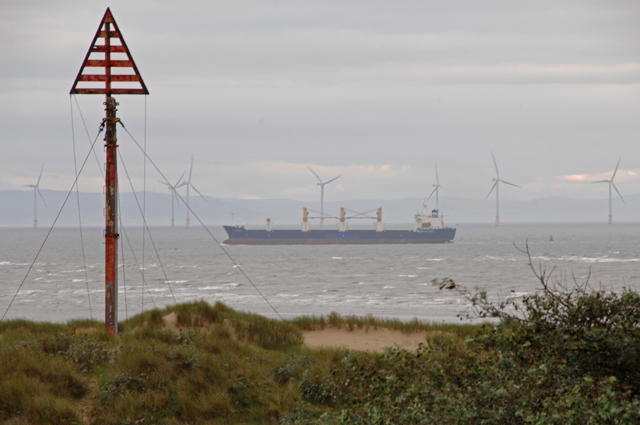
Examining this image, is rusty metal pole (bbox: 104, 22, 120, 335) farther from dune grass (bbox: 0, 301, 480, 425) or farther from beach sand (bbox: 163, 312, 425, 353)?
beach sand (bbox: 163, 312, 425, 353)

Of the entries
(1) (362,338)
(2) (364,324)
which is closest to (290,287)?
(2) (364,324)

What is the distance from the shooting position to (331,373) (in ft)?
20.0

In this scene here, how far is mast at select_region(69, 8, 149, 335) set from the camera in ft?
40.1

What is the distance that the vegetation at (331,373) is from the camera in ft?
16.7

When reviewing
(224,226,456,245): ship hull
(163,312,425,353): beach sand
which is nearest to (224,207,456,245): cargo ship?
(224,226,456,245): ship hull

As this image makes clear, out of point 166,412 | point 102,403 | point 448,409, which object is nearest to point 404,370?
point 448,409

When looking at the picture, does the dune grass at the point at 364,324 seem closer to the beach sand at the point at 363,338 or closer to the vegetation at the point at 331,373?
the beach sand at the point at 363,338

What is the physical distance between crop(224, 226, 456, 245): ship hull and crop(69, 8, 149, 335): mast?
363 ft

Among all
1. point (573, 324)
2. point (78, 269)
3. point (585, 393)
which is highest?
point (573, 324)

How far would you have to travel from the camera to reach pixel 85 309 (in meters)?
32.6

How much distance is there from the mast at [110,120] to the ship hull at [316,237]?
110571mm

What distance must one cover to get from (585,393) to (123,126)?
1123cm

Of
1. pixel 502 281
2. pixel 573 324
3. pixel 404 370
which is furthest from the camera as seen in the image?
pixel 502 281

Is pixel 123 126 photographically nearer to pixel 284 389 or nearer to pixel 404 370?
pixel 284 389
